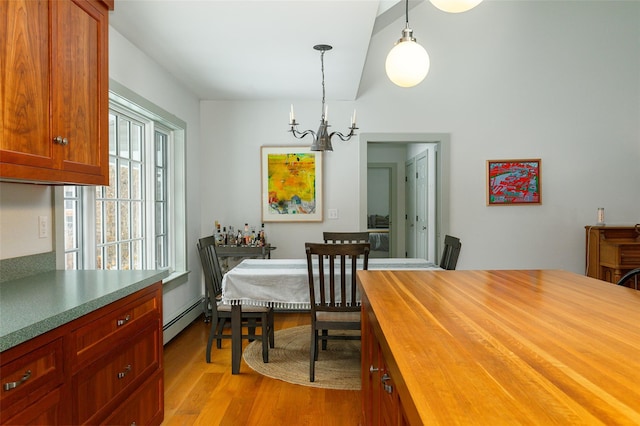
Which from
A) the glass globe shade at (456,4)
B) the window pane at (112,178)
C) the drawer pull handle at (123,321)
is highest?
the glass globe shade at (456,4)

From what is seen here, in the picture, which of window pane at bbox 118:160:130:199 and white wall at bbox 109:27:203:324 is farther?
window pane at bbox 118:160:130:199

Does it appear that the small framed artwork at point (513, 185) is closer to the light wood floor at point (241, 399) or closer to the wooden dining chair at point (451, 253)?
the wooden dining chair at point (451, 253)

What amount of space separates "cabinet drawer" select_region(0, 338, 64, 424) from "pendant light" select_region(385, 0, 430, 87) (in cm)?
160

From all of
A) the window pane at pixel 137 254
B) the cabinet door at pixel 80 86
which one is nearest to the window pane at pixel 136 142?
the window pane at pixel 137 254

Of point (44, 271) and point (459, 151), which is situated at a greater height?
point (459, 151)

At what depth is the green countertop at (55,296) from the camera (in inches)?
48.4

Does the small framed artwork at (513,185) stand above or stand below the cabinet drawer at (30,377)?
above

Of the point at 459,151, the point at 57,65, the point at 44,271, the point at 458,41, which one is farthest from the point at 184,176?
the point at 458,41

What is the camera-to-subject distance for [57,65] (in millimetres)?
1772

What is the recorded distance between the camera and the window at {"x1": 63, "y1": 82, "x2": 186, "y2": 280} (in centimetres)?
273

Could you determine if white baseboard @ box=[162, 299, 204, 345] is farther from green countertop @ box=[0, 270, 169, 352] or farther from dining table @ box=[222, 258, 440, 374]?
green countertop @ box=[0, 270, 169, 352]

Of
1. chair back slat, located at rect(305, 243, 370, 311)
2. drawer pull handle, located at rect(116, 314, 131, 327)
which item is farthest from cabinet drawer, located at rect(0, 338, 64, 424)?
chair back slat, located at rect(305, 243, 370, 311)

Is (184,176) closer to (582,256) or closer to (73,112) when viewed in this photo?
(73,112)

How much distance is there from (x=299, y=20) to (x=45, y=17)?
4.68ft
